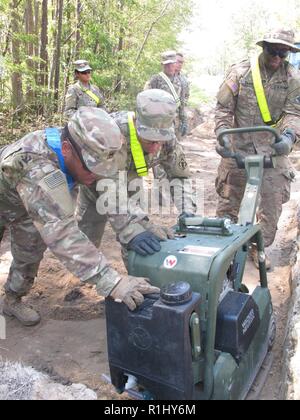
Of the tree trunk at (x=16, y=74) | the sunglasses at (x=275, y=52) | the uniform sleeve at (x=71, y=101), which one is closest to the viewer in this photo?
the sunglasses at (x=275, y=52)

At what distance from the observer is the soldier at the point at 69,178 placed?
2084 mm

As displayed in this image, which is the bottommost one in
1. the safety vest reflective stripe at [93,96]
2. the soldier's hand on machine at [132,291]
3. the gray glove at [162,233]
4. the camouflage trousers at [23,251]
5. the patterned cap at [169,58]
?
the camouflage trousers at [23,251]

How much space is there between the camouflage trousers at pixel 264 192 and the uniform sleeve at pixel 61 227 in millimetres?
2139

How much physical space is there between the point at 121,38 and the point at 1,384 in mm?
11258

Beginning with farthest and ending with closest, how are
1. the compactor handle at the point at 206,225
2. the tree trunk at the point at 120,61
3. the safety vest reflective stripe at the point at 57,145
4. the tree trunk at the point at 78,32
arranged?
1. the tree trunk at the point at 120,61
2. the tree trunk at the point at 78,32
3. the safety vest reflective stripe at the point at 57,145
4. the compactor handle at the point at 206,225

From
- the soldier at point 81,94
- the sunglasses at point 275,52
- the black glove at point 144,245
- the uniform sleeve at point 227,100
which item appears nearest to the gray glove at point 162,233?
the black glove at point 144,245

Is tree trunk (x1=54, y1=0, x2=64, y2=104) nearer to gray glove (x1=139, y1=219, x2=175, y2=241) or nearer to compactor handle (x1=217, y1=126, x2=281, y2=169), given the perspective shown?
compactor handle (x1=217, y1=126, x2=281, y2=169)

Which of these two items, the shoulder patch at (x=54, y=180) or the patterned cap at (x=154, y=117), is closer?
the shoulder patch at (x=54, y=180)

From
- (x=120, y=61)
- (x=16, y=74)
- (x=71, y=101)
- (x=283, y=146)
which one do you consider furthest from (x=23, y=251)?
(x=120, y=61)

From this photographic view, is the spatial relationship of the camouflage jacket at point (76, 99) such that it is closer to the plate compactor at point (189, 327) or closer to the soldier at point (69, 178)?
the soldier at point (69, 178)

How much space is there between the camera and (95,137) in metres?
2.09

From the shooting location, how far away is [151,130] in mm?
2621

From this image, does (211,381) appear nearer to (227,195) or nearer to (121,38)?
(227,195)

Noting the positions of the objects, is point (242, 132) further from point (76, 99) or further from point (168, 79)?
point (168, 79)
